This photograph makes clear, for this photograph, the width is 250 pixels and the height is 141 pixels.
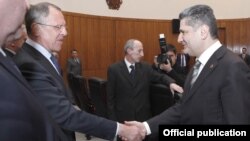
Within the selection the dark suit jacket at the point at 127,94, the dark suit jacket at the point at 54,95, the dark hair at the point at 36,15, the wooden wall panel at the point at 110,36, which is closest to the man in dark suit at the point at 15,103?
the dark suit jacket at the point at 54,95

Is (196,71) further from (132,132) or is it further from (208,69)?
(132,132)

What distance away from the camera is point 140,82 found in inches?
168

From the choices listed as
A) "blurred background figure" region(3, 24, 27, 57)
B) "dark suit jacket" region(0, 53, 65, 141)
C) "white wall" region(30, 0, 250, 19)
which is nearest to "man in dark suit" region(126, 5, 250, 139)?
"blurred background figure" region(3, 24, 27, 57)

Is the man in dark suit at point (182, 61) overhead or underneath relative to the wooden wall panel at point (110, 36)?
underneath

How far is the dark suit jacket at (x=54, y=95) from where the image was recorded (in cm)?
201

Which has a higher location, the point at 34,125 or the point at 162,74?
the point at 34,125

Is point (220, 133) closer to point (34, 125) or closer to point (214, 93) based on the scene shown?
point (214, 93)

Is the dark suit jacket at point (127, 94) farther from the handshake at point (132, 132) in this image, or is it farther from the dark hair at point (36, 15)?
the dark hair at point (36, 15)

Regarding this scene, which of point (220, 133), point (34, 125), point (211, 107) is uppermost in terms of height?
point (34, 125)

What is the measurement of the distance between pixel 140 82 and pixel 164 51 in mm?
626

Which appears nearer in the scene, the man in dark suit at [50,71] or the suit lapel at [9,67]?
the suit lapel at [9,67]

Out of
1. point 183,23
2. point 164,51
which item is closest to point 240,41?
point 164,51

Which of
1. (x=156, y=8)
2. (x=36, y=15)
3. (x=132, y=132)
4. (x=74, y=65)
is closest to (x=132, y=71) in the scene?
(x=132, y=132)

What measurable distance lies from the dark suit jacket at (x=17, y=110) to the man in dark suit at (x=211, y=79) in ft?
4.38
